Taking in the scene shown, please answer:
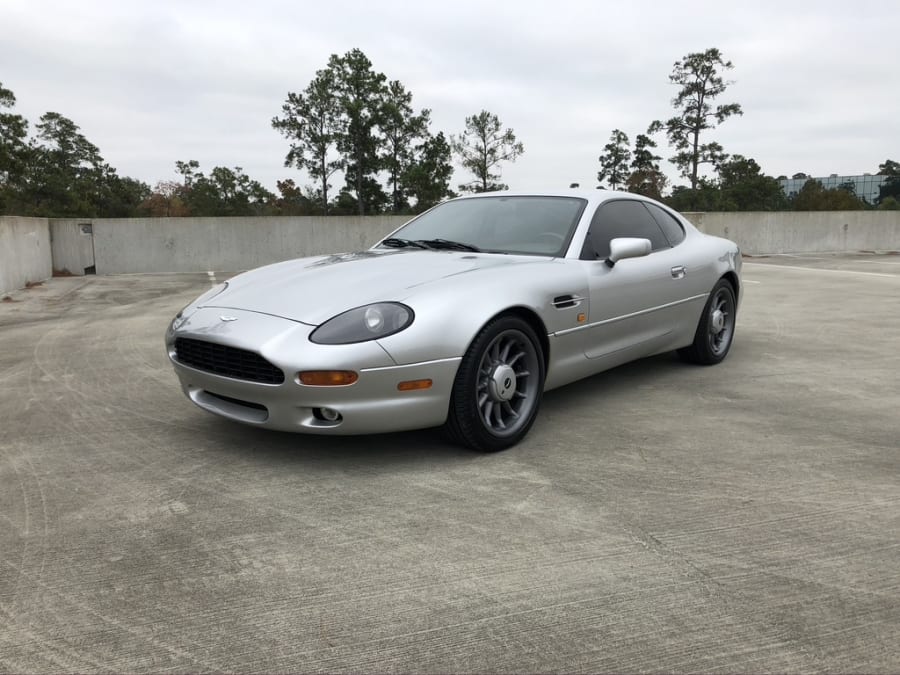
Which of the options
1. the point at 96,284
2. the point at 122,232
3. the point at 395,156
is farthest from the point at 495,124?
the point at 96,284

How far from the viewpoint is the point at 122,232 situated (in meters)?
17.9

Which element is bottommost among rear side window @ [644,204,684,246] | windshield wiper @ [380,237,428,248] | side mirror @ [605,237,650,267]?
side mirror @ [605,237,650,267]

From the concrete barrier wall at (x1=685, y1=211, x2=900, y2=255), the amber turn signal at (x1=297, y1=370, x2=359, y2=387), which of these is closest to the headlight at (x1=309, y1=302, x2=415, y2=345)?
the amber turn signal at (x1=297, y1=370, x2=359, y2=387)

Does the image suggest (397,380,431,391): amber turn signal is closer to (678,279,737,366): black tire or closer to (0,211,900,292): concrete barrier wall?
(678,279,737,366): black tire

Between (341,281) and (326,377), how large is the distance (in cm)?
72

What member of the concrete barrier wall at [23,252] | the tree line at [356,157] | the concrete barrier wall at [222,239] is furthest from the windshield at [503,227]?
the tree line at [356,157]

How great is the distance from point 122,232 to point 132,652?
58.7 ft

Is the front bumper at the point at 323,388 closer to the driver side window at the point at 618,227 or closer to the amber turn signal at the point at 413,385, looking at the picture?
the amber turn signal at the point at 413,385

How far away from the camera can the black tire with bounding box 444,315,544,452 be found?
3277 millimetres

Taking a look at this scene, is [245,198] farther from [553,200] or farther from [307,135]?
[553,200]

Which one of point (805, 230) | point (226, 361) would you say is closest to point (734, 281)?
point (226, 361)

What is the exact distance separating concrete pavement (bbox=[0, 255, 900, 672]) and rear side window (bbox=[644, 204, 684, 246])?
1.14 meters

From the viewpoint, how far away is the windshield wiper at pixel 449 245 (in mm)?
4230

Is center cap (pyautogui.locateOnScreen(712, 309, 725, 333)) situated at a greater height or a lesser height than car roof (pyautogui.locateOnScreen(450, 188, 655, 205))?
lesser
